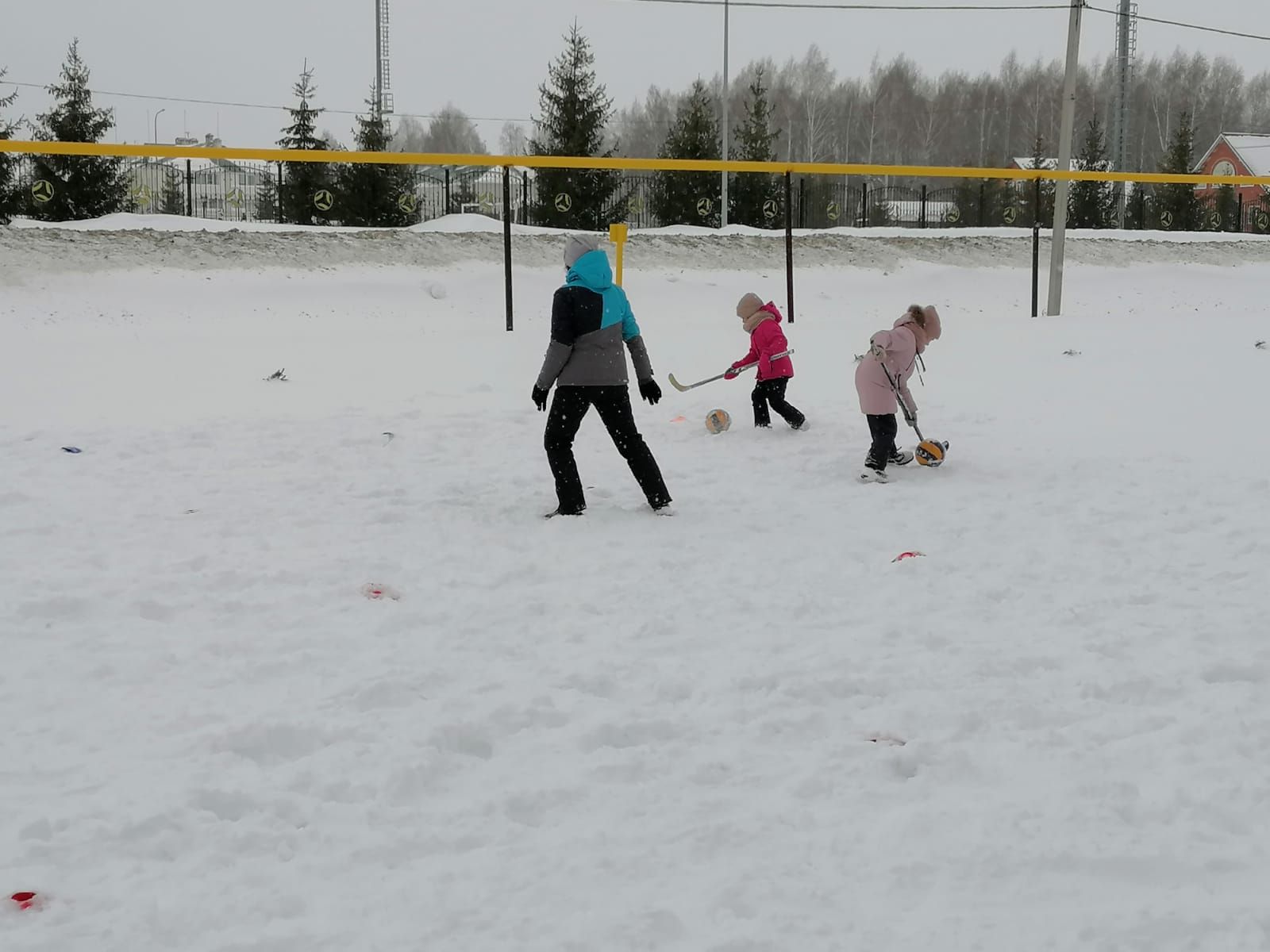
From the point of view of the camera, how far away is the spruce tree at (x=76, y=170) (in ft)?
78.4

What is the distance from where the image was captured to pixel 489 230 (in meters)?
21.8

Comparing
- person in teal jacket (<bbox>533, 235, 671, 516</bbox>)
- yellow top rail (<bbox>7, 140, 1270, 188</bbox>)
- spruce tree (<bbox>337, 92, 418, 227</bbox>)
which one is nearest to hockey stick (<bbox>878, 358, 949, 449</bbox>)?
person in teal jacket (<bbox>533, 235, 671, 516</bbox>)

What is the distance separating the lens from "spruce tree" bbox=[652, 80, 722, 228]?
1144 inches

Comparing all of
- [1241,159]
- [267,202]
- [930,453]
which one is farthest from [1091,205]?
[930,453]

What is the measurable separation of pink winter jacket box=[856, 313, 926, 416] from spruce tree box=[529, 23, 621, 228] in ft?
65.7

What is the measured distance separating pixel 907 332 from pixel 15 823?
19.1 ft

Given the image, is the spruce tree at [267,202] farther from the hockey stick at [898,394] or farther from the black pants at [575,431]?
the black pants at [575,431]

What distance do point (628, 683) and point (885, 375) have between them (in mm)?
3951

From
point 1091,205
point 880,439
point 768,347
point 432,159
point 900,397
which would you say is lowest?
point 880,439

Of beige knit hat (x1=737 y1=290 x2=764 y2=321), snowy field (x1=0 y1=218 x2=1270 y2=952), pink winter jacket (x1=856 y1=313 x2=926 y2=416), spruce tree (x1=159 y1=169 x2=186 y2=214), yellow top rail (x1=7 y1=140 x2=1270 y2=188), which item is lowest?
snowy field (x1=0 y1=218 x2=1270 y2=952)

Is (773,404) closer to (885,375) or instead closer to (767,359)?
(767,359)

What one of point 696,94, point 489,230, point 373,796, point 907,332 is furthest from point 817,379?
point 696,94

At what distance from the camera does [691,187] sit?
2933 centimetres

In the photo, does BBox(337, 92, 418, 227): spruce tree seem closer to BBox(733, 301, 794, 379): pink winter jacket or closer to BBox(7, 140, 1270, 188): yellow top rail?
BBox(7, 140, 1270, 188): yellow top rail
